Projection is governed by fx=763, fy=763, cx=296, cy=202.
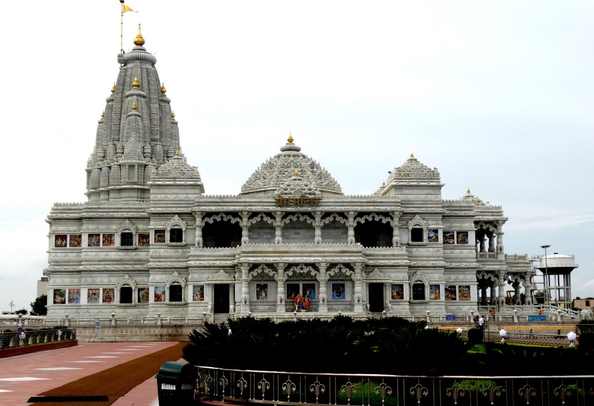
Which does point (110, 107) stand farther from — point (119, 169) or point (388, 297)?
point (388, 297)

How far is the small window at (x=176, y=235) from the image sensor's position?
212 ft

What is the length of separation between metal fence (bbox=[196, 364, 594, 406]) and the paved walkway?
2680mm

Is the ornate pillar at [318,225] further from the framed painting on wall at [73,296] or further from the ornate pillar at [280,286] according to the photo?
the framed painting on wall at [73,296]

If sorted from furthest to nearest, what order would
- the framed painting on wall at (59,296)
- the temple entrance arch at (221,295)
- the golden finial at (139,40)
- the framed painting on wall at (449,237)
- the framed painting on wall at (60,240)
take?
the golden finial at (139,40) → the framed painting on wall at (60,240) → the framed painting on wall at (449,237) → the framed painting on wall at (59,296) → the temple entrance arch at (221,295)

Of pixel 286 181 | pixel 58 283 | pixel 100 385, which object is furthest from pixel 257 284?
pixel 100 385

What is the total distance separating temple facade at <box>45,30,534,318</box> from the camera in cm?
6109

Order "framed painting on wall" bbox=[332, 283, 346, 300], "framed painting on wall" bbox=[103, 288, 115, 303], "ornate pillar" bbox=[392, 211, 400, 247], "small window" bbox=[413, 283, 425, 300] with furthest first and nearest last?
"framed painting on wall" bbox=[103, 288, 115, 303]
"ornate pillar" bbox=[392, 211, 400, 247]
"small window" bbox=[413, 283, 425, 300]
"framed painting on wall" bbox=[332, 283, 346, 300]

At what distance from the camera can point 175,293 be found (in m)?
63.8

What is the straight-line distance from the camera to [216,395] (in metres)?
16.7

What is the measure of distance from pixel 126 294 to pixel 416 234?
2555 cm

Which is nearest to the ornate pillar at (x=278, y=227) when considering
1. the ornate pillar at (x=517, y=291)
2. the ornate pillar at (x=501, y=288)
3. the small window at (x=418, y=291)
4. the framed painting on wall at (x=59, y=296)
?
the small window at (x=418, y=291)

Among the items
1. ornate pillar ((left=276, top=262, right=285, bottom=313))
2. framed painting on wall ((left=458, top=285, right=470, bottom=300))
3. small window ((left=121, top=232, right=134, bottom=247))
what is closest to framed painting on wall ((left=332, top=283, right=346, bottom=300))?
ornate pillar ((left=276, top=262, right=285, bottom=313))

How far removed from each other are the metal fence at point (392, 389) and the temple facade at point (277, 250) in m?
42.6

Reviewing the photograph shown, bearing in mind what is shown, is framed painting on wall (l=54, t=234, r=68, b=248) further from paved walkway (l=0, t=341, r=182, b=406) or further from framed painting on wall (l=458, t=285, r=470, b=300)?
framed painting on wall (l=458, t=285, r=470, b=300)
